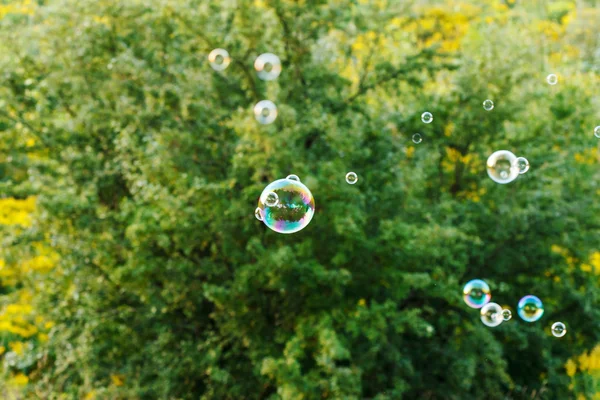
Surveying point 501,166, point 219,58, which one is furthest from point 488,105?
point 219,58

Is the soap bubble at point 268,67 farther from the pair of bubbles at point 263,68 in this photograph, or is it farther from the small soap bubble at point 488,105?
the small soap bubble at point 488,105

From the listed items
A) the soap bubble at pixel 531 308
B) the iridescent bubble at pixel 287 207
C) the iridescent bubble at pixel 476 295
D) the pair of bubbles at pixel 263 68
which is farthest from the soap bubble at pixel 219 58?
the soap bubble at pixel 531 308

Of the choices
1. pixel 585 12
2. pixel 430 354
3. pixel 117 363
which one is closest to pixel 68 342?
pixel 117 363

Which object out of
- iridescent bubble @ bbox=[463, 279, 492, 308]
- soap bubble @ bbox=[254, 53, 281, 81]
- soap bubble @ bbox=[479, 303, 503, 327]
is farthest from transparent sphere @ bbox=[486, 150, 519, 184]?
soap bubble @ bbox=[254, 53, 281, 81]

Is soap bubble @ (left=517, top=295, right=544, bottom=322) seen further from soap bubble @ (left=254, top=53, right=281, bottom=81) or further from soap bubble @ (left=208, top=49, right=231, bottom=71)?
soap bubble @ (left=208, top=49, right=231, bottom=71)

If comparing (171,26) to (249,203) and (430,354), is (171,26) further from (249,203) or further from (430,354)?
(430,354)

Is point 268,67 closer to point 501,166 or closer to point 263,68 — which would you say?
point 263,68
